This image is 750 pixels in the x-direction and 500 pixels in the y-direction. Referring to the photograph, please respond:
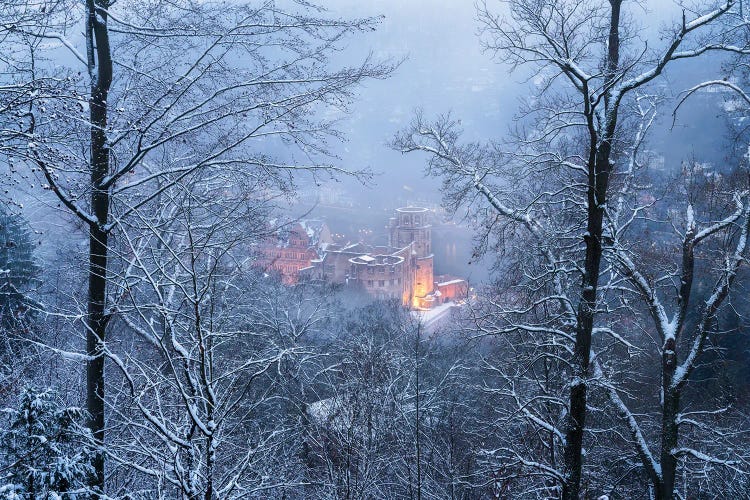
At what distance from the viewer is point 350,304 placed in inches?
1236

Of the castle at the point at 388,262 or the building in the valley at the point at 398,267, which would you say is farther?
the building in the valley at the point at 398,267

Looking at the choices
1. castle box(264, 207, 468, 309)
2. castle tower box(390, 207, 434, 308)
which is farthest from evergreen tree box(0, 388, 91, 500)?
castle tower box(390, 207, 434, 308)

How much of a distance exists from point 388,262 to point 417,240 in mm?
7221

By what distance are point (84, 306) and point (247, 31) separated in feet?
9.18

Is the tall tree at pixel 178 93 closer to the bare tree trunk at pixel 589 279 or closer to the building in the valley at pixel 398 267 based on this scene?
the bare tree trunk at pixel 589 279

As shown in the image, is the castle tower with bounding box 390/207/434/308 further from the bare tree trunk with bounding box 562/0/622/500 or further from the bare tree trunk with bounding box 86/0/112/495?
the bare tree trunk with bounding box 86/0/112/495

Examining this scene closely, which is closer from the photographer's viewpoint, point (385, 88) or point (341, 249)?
point (341, 249)

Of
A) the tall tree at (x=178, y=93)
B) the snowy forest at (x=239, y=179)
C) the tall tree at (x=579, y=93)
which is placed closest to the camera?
the snowy forest at (x=239, y=179)

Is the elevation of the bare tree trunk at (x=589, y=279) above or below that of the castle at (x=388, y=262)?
above

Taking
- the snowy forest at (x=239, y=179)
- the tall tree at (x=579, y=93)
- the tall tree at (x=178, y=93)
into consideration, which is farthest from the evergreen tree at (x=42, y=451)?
the tall tree at (x=579, y=93)

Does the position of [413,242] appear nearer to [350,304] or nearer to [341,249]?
[341,249]

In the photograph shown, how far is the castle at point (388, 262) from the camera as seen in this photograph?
1470 inches

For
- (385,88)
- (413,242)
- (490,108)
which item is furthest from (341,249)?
(385,88)

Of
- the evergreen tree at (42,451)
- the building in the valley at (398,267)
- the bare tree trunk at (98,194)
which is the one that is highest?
the bare tree trunk at (98,194)
